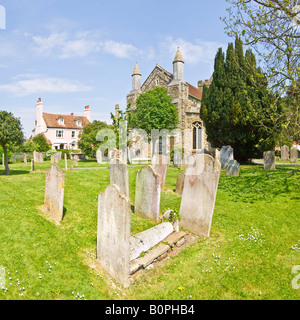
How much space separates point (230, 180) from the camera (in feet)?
39.3

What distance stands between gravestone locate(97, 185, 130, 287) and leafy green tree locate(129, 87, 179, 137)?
22822mm

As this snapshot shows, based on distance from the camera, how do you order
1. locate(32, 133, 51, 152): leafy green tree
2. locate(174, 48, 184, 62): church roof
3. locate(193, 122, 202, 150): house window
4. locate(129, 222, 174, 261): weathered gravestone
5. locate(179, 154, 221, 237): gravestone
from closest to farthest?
locate(129, 222, 174, 261): weathered gravestone
locate(179, 154, 221, 237): gravestone
locate(32, 133, 51, 152): leafy green tree
locate(174, 48, 184, 62): church roof
locate(193, 122, 202, 150): house window

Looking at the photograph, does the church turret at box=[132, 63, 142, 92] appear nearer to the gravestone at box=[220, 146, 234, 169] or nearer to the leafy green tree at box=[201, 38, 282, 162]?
the leafy green tree at box=[201, 38, 282, 162]

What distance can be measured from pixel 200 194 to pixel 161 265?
2385mm

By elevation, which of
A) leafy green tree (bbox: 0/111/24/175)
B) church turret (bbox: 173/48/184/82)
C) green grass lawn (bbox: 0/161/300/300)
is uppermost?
church turret (bbox: 173/48/184/82)

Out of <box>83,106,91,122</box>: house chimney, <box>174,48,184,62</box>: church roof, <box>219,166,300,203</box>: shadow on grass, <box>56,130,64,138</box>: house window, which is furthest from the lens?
<box>83,106,91,122</box>: house chimney

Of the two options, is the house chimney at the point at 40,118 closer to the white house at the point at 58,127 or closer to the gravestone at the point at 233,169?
the white house at the point at 58,127

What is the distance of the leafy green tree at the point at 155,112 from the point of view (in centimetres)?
2714

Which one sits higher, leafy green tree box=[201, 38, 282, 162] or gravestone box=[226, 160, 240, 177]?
leafy green tree box=[201, 38, 282, 162]

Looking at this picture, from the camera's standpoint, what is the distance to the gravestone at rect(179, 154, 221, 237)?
638 centimetres

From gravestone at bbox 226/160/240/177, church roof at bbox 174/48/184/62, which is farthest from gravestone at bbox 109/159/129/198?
church roof at bbox 174/48/184/62

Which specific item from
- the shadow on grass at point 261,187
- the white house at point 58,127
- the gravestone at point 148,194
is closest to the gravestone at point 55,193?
the gravestone at point 148,194
